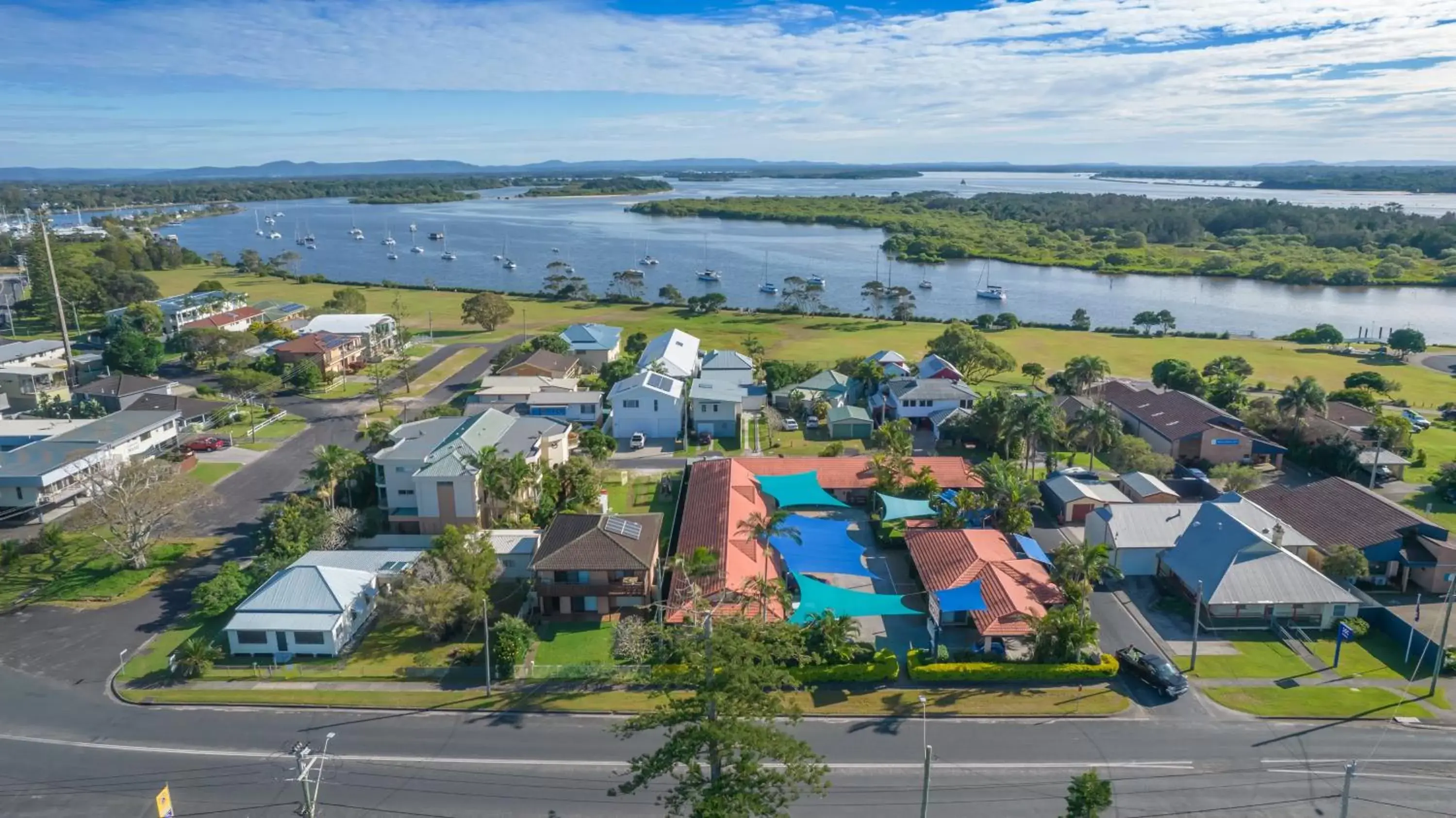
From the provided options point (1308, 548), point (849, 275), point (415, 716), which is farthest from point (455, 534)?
point (849, 275)

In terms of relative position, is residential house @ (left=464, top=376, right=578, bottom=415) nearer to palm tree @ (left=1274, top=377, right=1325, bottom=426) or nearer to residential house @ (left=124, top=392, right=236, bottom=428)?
residential house @ (left=124, top=392, right=236, bottom=428)

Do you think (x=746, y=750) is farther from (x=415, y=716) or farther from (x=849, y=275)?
(x=849, y=275)

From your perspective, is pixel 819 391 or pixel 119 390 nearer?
pixel 119 390

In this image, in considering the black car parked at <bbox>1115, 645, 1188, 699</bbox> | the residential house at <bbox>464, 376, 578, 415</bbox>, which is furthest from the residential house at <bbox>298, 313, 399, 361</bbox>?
the black car parked at <bbox>1115, 645, 1188, 699</bbox>

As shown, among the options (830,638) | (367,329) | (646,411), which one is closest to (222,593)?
(830,638)

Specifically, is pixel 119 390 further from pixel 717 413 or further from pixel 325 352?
pixel 717 413

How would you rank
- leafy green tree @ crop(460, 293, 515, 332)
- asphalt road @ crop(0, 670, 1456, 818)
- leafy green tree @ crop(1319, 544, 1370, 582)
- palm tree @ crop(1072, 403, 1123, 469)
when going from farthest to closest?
leafy green tree @ crop(460, 293, 515, 332) < palm tree @ crop(1072, 403, 1123, 469) < leafy green tree @ crop(1319, 544, 1370, 582) < asphalt road @ crop(0, 670, 1456, 818)
